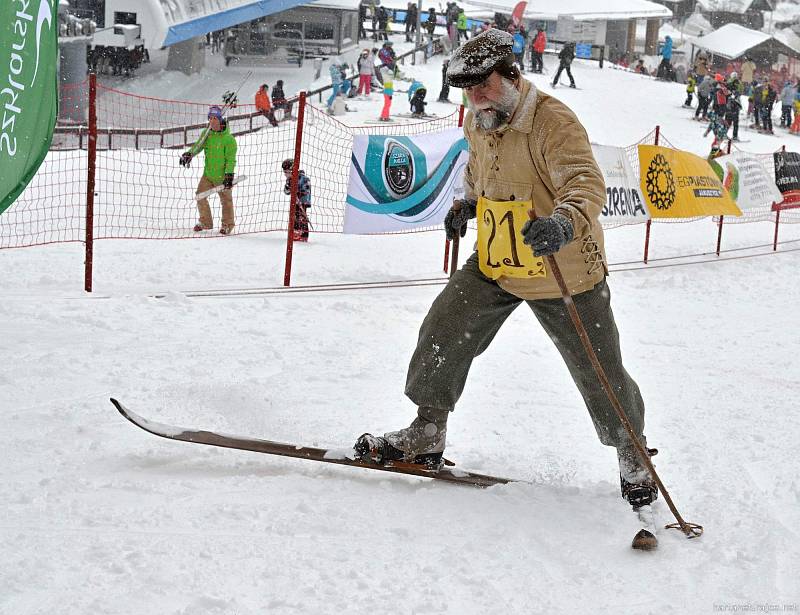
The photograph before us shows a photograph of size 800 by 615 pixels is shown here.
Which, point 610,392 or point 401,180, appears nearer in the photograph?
point 610,392

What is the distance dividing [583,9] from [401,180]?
39696mm

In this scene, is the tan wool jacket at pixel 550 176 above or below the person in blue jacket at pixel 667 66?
below

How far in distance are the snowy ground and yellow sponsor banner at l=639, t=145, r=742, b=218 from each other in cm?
262

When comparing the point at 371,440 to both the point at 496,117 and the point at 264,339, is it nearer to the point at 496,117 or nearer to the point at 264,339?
the point at 496,117

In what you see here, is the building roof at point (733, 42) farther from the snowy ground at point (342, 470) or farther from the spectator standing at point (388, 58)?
the snowy ground at point (342, 470)

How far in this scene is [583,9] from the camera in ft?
146

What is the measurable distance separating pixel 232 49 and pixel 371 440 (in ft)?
109

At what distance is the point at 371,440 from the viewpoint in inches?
138

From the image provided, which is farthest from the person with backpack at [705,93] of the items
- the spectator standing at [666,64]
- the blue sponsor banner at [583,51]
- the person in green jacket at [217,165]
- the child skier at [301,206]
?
the person in green jacket at [217,165]

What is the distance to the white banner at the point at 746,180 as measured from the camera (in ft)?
36.4

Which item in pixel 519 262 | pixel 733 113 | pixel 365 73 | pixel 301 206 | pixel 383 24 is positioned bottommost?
pixel 301 206

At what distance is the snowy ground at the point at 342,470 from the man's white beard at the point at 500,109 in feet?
4.50

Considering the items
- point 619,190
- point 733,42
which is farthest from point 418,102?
point 733,42

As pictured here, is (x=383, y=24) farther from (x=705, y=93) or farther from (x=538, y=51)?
(x=705, y=93)
